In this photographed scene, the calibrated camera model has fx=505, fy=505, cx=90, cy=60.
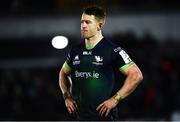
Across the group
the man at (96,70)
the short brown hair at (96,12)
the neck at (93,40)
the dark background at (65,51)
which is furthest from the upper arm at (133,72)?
the dark background at (65,51)

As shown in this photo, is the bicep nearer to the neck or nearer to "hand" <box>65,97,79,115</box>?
the neck

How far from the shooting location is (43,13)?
7848 millimetres

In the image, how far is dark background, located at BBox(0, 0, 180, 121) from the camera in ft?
21.2

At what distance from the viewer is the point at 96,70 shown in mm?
3266

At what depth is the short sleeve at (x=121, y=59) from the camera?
3.23 metres

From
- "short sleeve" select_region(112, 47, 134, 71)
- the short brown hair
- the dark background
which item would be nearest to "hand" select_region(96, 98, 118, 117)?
"short sleeve" select_region(112, 47, 134, 71)

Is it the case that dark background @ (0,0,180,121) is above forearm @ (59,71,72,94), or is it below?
below

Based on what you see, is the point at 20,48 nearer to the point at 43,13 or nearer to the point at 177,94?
the point at 43,13

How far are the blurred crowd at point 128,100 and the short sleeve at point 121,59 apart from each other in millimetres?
2888

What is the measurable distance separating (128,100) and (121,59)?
293cm

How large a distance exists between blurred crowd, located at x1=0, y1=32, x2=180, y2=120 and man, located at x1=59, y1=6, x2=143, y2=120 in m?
2.84

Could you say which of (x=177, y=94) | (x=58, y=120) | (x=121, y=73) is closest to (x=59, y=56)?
(x=58, y=120)

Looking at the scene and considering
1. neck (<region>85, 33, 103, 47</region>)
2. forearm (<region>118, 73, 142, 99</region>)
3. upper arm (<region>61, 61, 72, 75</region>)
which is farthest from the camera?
upper arm (<region>61, 61, 72, 75</region>)

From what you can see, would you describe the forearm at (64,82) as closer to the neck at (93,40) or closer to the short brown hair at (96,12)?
the neck at (93,40)
